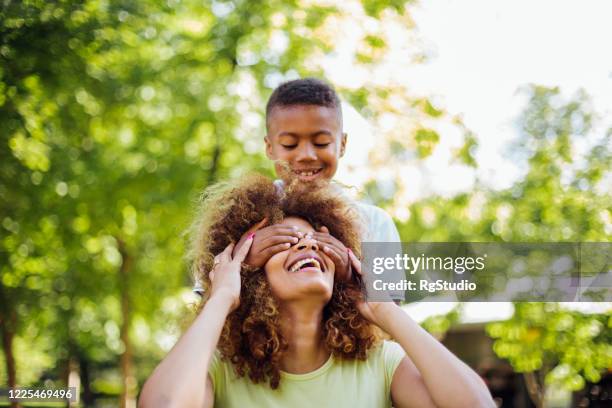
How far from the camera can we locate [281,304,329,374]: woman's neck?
104 inches

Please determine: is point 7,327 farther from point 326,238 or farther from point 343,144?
point 326,238

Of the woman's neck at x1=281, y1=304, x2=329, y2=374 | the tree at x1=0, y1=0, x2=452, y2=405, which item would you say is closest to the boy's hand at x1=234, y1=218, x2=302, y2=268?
the woman's neck at x1=281, y1=304, x2=329, y2=374

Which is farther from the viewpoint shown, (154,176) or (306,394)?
(154,176)

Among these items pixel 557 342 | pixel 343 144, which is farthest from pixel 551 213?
pixel 343 144

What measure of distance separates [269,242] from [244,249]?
11cm

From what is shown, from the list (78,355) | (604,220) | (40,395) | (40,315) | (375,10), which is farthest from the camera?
(78,355)

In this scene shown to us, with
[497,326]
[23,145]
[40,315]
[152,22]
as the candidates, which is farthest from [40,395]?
[40,315]

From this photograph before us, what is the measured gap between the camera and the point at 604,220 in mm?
7402

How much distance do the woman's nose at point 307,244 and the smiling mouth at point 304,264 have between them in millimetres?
53

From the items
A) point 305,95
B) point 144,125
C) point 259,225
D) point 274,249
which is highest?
point 144,125

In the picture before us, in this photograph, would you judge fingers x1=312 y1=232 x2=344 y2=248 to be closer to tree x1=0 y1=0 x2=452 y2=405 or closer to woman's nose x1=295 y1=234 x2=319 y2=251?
woman's nose x1=295 y1=234 x2=319 y2=251

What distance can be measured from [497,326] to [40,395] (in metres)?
6.39

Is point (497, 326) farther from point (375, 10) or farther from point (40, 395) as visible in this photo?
point (40, 395)

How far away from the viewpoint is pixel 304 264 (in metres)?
2.63
